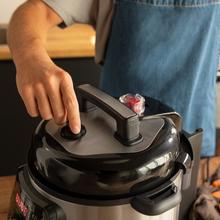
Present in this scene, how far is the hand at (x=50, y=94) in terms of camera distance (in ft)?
1.61

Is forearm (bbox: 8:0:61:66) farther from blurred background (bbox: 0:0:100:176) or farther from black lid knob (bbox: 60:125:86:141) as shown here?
blurred background (bbox: 0:0:100:176)

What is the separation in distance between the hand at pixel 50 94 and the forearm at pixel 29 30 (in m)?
0.04

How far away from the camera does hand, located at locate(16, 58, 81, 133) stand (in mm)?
491

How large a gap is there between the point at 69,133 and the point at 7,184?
0.39 metres

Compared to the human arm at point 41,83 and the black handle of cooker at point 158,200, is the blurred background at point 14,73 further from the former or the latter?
the black handle of cooker at point 158,200

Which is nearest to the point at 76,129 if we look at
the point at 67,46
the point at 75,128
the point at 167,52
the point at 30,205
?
the point at 75,128

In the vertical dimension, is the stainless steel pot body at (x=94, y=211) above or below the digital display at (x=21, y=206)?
above

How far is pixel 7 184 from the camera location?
0.85m

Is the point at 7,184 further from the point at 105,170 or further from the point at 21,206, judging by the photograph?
the point at 105,170

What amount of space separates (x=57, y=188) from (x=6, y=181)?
384 millimetres

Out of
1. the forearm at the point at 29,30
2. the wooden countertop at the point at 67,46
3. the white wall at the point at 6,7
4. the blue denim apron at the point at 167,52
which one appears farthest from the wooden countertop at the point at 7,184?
the white wall at the point at 6,7

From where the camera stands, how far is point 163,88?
32.4 inches

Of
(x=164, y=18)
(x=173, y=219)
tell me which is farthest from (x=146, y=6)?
(x=173, y=219)

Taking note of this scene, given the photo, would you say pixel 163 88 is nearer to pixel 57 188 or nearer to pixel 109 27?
pixel 109 27
